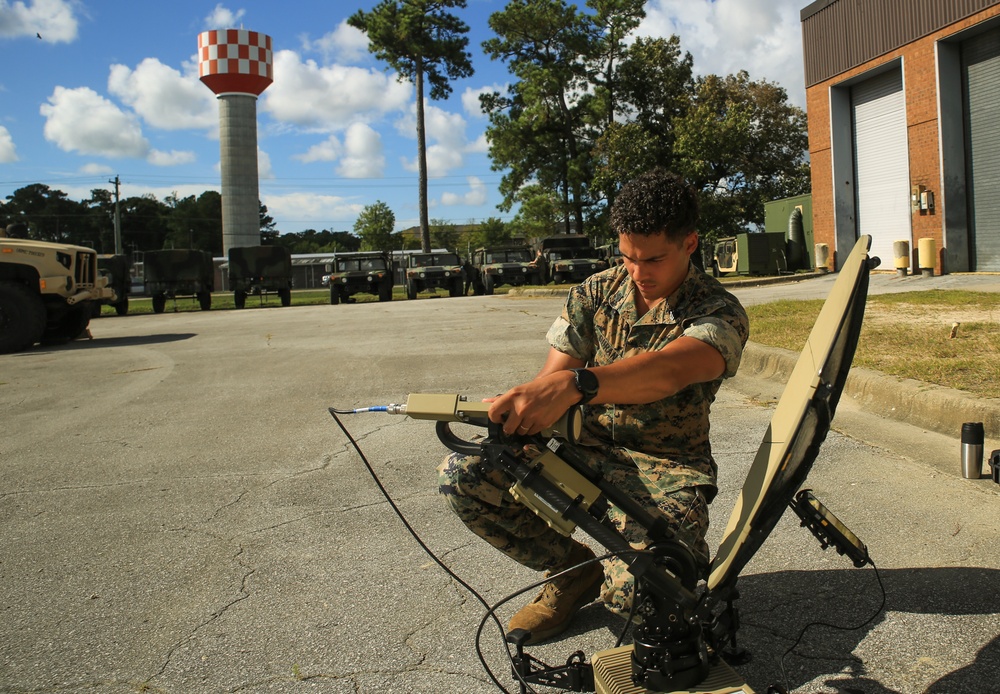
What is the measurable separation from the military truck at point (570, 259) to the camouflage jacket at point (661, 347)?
24.5 metres

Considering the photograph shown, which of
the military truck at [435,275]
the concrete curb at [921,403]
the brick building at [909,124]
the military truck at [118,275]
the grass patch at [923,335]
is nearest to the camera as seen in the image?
the concrete curb at [921,403]

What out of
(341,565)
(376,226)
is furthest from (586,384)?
(376,226)

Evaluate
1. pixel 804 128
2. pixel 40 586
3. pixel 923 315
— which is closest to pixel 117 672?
pixel 40 586

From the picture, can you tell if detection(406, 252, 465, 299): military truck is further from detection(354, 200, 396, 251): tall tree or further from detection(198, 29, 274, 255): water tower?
detection(354, 200, 396, 251): tall tree

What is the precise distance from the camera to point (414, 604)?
2992mm

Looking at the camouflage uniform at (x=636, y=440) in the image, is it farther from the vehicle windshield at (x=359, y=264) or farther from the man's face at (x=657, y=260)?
the vehicle windshield at (x=359, y=264)

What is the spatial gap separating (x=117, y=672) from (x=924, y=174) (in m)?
19.2

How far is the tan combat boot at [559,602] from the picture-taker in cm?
265

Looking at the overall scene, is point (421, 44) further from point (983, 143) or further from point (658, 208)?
point (658, 208)

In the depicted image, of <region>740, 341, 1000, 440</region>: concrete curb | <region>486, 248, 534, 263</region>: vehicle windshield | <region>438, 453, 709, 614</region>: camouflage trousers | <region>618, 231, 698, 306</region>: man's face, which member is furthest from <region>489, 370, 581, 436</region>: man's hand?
<region>486, 248, 534, 263</region>: vehicle windshield

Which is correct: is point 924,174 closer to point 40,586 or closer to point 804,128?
point 40,586

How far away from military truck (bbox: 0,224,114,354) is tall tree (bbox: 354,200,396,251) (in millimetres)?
64623

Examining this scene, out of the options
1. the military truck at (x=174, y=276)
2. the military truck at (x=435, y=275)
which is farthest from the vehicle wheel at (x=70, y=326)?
the military truck at (x=435, y=275)

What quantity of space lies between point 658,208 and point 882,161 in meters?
20.0
